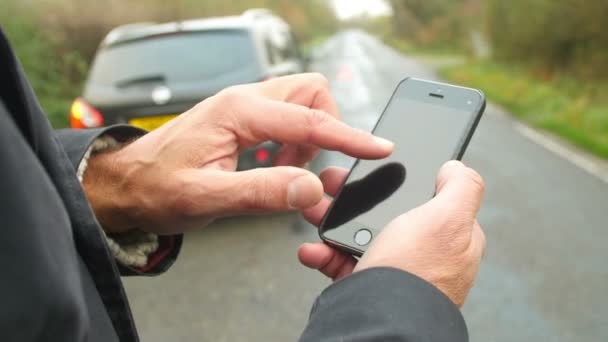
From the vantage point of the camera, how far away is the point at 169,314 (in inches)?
126

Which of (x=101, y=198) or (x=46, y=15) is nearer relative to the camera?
(x=101, y=198)

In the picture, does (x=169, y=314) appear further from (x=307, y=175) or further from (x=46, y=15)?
(x=46, y=15)

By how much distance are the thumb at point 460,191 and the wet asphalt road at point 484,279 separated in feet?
2.85

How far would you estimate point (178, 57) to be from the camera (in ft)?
13.9

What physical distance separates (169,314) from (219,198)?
2.09 m

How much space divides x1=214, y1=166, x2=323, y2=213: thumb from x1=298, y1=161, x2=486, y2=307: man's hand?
0.22m

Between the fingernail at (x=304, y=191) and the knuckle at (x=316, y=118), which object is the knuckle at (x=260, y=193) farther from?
the knuckle at (x=316, y=118)

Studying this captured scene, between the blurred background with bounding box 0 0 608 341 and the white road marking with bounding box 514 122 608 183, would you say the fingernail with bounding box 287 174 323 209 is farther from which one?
the white road marking with bounding box 514 122 608 183

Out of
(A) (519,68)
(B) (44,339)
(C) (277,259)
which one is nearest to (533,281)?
(C) (277,259)

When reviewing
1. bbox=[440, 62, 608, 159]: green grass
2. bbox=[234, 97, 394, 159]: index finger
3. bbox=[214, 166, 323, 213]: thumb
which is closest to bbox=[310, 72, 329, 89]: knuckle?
bbox=[234, 97, 394, 159]: index finger

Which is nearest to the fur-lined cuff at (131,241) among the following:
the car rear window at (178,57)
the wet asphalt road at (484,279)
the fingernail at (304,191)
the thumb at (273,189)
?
the thumb at (273,189)

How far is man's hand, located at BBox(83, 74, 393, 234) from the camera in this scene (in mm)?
1350

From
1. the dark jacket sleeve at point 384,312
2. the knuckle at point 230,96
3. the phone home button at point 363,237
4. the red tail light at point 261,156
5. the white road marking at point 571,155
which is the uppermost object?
the knuckle at point 230,96

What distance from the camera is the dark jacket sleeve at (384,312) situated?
0.84 meters
